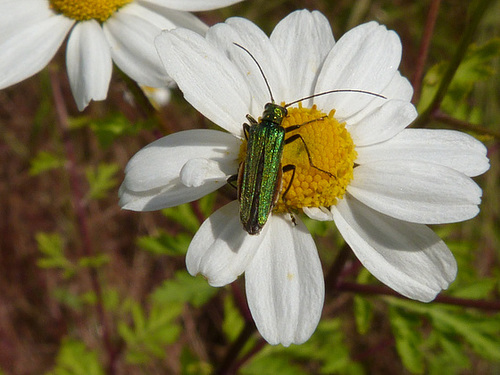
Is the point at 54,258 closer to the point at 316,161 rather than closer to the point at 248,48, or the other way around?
the point at 248,48

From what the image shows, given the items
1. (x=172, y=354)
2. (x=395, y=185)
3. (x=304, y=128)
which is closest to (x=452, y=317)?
(x=395, y=185)

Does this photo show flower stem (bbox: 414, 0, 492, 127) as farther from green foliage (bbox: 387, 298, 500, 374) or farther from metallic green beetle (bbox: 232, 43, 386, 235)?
green foliage (bbox: 387, 298, 500, 374)


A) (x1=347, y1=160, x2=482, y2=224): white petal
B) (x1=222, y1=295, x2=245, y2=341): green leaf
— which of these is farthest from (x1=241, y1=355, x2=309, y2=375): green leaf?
(x1=347, y1=160, x2=482, y2=224): white petal

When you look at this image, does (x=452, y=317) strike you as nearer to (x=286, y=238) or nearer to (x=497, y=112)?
(x=286, y=238)

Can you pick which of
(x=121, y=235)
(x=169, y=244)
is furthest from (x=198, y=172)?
(x=121, y=235)

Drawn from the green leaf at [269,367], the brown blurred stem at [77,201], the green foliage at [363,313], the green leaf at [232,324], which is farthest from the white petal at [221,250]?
the brown blurred stem at [77,201]
